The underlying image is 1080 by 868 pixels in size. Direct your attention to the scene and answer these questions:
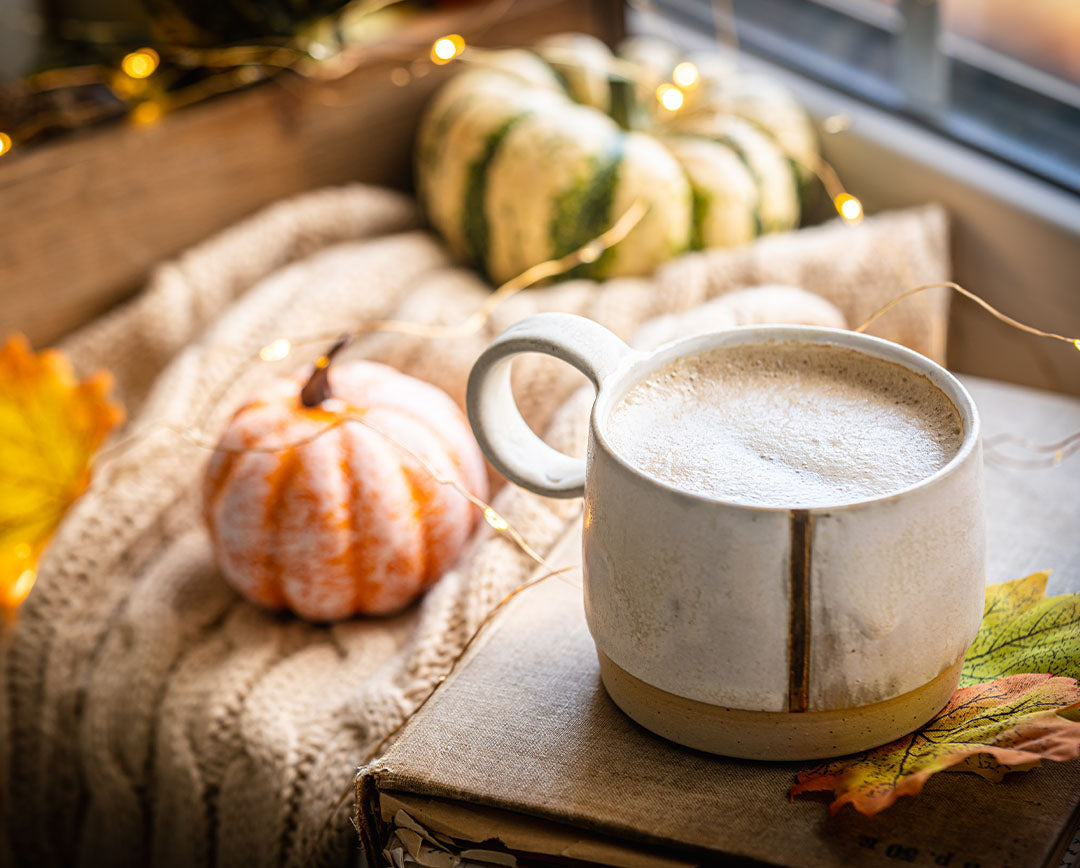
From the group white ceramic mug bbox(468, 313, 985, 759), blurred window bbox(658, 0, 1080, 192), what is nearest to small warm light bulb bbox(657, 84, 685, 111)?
blurred window bbox(658, 0, 1080, 192)

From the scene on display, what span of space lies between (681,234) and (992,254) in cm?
30

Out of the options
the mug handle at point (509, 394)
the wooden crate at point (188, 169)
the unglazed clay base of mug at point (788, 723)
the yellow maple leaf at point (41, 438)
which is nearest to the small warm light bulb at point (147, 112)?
the wooden crate at point (188, 169)

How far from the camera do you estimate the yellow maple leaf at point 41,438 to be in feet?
3.14

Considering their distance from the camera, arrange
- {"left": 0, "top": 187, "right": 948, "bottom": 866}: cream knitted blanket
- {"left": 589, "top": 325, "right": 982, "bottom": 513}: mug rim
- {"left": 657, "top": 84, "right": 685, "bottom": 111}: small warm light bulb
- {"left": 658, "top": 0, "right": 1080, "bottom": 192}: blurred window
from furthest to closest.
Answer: {"left": 658, "top": 0, "right": 1080, "bottom": 192}: blurred window, {"left": 657, "top": 84, "right": 685, "bottom": 111}: small warm light bulb, {"left": 0, "top": 187, "right": 948, "bottom": 866}: cream knitted blanket, {"left": 589, "top": 325, "right": 982, "bottom": 513}: mug rim

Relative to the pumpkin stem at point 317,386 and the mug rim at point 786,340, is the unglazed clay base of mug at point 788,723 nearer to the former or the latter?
the mug rim at point 786,340

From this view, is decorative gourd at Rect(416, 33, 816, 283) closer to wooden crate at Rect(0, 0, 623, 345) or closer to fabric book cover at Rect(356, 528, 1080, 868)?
wooden crate at Rect(0, 0, 623, 345)

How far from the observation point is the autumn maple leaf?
0.44 metres

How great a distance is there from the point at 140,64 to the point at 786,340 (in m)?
0.86

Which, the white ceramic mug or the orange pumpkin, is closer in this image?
the white ceramic mug

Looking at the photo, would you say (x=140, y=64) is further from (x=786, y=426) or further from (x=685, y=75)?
(x=786, y=426)

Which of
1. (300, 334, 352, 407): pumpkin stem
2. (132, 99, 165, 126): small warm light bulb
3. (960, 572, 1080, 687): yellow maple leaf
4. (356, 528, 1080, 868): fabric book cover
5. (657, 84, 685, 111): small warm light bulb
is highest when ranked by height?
(657, 84, 685, 111): small warm light bulb

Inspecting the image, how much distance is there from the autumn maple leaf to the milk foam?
117 millimetres

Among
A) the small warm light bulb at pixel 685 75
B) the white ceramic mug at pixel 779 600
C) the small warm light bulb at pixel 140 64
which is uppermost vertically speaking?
the small warm light bulb at pixel 140 64

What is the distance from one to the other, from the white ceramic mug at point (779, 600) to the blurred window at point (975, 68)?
2.22 ft
